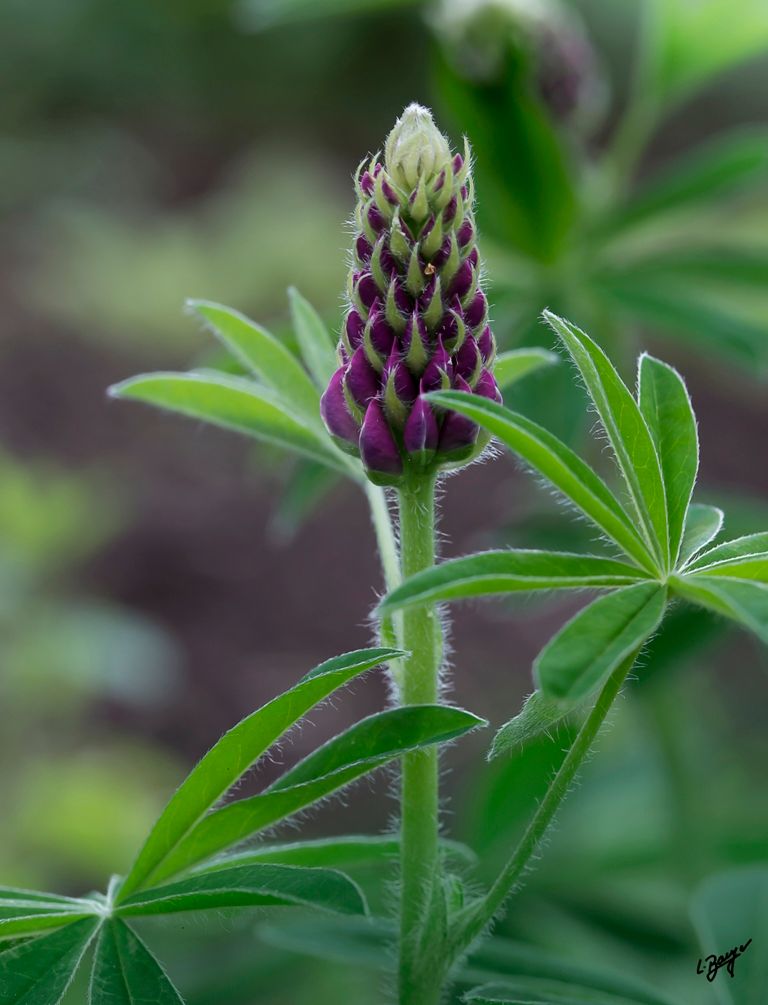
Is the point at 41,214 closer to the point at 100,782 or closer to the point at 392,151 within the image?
the point at 100,782

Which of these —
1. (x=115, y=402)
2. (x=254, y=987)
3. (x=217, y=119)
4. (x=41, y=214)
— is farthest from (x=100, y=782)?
(x=217, y=119)

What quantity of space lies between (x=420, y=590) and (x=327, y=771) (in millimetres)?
148

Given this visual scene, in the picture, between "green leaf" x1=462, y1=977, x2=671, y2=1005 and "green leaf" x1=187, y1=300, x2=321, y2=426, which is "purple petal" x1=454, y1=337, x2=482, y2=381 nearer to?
"green leaf" x1=187, y1=300, x2=321, y2=426

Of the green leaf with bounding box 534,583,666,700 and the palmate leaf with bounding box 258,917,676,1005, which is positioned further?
the palmate leaf with bounding box 258,917,676,1005

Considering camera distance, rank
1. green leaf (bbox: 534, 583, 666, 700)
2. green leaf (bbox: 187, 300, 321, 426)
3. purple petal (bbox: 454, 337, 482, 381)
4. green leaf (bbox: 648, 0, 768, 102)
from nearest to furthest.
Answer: green leaf (bbox: 534, 583, 666, 700)
purple petal (bbox: 454, 337, 482, 381)
green leaf (bbox: 187, 300, 321, 426)
green leaf (bbox: 648, 0, 768, 102)

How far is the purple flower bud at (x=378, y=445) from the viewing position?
0.61m

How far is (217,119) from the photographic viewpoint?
8.72 m

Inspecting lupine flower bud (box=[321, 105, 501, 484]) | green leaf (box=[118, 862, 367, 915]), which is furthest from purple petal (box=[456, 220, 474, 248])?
green leaf (box=[118, 862, 367, 915])

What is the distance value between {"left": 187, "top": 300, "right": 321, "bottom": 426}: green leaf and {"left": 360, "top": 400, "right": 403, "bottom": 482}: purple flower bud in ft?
→ 0.58

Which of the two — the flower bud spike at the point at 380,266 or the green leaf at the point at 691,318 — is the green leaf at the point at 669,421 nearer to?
the flower bud spike at the point at 380,266

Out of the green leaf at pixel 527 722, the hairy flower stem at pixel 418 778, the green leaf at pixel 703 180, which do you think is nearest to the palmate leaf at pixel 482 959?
the hairy flower stem at pixel 418 778

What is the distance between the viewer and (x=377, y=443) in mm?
611

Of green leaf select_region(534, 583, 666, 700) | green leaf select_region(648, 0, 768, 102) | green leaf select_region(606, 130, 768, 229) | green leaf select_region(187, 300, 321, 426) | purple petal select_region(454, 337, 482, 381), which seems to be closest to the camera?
green leaf select_region(534, 583, 666, 700)

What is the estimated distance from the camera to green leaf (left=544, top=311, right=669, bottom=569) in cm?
63
